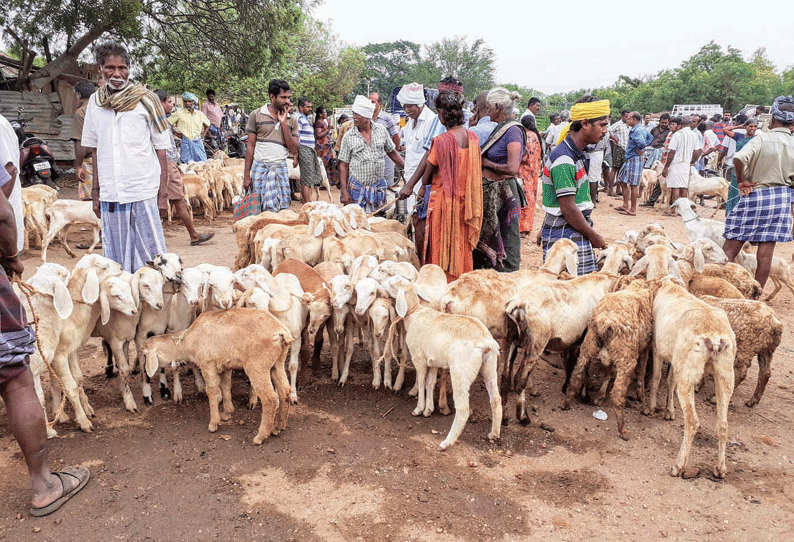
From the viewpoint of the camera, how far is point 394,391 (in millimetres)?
4883

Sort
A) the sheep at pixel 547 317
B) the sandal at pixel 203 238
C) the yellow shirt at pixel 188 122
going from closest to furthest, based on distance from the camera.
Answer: the sheep at pixel 547 317
the sandal at pixel 203 238
the yellow shirt at pixel 188 122

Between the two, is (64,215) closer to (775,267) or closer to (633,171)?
(775,267)

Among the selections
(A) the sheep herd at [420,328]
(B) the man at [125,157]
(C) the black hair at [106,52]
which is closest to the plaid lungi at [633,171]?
(A) the sheep herd at [420,328]

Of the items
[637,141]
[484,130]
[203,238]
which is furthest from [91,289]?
[637,141]

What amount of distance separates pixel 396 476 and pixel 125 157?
3.42m

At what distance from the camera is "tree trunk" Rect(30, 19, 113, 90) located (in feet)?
43.9

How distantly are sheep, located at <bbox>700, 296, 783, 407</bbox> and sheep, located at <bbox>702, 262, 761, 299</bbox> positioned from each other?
3.56ft

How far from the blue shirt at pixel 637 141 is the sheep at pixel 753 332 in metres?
10.2

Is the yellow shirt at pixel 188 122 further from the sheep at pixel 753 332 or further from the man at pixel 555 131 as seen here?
the sheep at pixel 753 332

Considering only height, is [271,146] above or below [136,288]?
above

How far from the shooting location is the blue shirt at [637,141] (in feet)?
44.9

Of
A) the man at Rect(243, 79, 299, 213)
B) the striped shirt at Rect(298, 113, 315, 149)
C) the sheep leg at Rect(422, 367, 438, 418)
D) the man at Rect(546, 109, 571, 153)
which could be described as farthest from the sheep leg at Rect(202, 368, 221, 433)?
the man at Rect(546, 109, 571, 153)

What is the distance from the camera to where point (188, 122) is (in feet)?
43.1

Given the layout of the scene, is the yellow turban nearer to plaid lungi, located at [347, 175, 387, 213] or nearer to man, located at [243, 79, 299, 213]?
plaid lungi, located at [347, 175, 387, 213]
